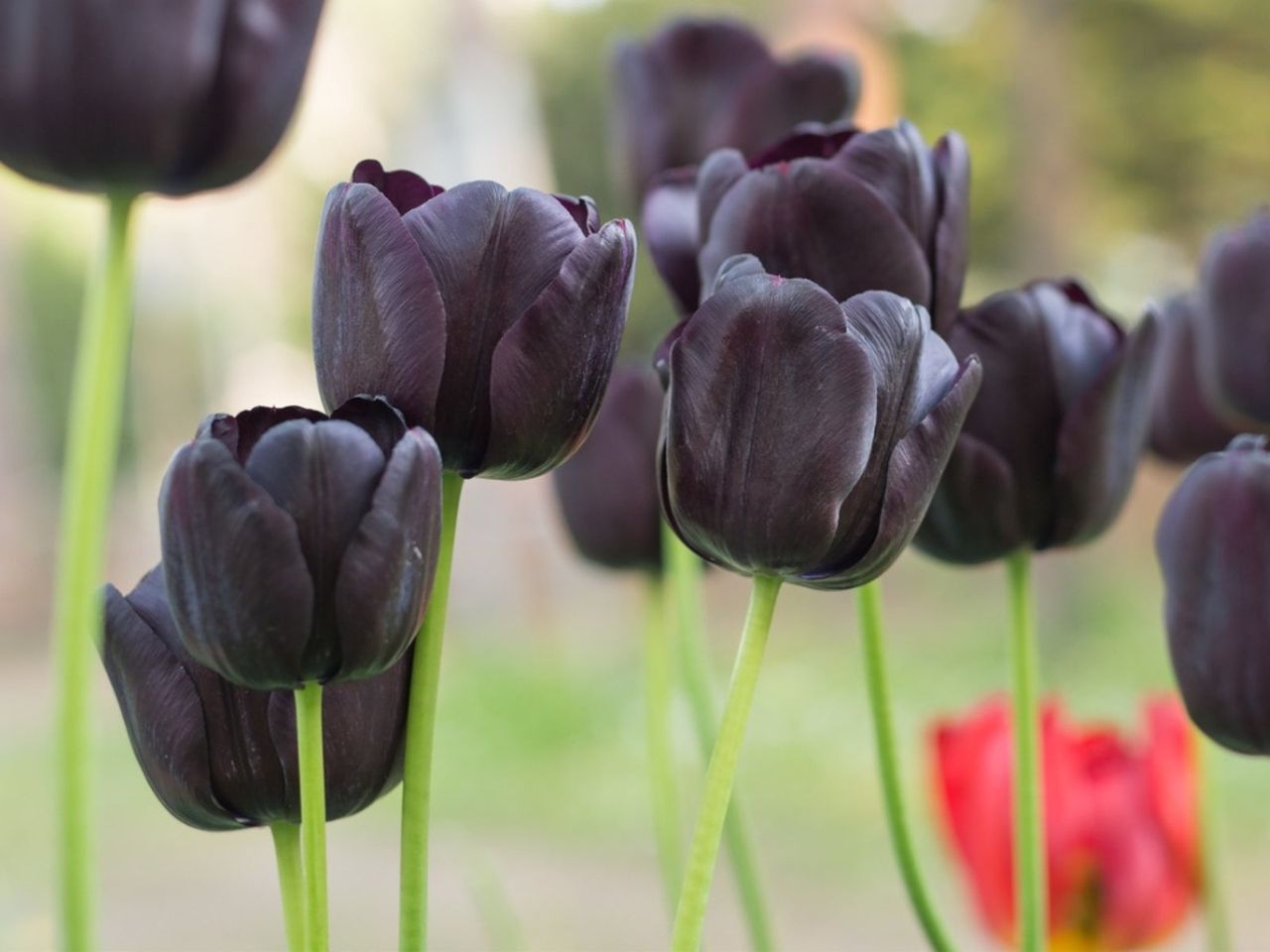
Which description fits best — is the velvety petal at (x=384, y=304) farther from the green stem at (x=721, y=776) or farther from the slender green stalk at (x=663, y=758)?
the slender green stalk at (x=663, y=758)

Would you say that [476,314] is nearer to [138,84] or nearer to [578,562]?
[138,84]

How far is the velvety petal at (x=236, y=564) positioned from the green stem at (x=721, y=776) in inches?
2.1

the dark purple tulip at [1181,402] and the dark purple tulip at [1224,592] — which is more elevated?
the dark purple tulip at [1181,402]

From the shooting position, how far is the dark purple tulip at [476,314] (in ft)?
0.67

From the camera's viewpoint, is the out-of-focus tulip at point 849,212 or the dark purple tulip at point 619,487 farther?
the dark purple tulip at point 619,487

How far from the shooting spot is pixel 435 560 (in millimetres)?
196

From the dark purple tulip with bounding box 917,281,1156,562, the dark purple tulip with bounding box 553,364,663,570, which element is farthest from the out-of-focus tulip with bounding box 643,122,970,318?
the dark purple tulip with bounding box 553,364,663,570

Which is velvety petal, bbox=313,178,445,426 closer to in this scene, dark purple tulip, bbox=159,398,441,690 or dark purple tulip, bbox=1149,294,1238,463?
dark purple tulip, bbox=159,398,441,690

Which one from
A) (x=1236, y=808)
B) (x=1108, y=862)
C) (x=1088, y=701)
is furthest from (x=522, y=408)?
(x=1088, y=701)

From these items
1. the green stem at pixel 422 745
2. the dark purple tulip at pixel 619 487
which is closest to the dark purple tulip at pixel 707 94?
the dark purple tulip at pixel 619 487

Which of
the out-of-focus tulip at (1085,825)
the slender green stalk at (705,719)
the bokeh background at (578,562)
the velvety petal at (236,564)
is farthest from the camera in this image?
the bokeh background at (578,562)

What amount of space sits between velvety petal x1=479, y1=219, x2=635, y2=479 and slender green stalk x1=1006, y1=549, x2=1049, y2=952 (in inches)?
4.2

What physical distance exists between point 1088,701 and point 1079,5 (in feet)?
8.20

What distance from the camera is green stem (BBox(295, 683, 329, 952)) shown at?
19cm
